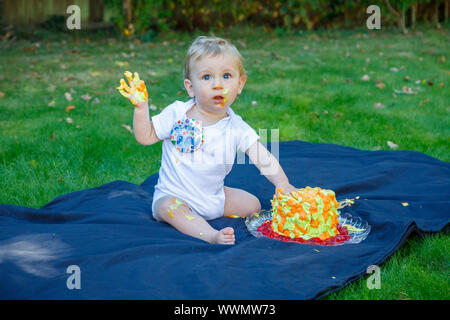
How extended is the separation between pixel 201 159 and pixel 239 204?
→ 0.41 metres

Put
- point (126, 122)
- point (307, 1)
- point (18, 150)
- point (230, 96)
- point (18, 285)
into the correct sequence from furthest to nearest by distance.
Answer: point (307, 1)
point (126, 122)
point (18, 150)
point (230, 96)
point (18, 285)

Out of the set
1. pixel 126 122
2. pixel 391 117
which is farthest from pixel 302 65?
pixel 126 122

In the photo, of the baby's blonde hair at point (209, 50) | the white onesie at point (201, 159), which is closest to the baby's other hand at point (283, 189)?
the white onesie at point (201, 159)

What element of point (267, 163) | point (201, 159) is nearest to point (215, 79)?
point (201, 159)

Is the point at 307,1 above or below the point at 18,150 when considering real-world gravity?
above

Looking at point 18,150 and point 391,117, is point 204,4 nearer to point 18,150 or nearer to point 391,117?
point 391,117

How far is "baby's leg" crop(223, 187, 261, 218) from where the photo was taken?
307cm

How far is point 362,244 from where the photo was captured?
8.40 ft

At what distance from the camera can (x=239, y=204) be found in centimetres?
308

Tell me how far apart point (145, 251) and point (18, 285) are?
0.57 metres

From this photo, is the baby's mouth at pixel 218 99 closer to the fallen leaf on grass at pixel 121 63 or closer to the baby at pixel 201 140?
the baby at pixel 201 140

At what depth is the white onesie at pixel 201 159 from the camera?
288cm

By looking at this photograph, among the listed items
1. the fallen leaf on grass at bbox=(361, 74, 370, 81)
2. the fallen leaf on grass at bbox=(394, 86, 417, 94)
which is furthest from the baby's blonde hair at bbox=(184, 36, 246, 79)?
the fallen leaf on grass at bbox=(361, 74, 370, 81)

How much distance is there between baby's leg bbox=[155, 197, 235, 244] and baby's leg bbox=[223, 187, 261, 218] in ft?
0.93
